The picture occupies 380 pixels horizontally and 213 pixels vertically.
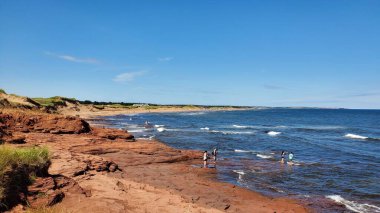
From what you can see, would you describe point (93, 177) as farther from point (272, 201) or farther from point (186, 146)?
point (186, 146)

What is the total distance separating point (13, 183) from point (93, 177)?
6.52 m

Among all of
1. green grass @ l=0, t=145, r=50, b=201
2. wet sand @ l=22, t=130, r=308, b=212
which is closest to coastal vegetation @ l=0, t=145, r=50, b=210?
green grass @ l=0, t=145, r=50, b=201

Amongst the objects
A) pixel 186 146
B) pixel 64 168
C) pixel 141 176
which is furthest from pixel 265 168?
pixel 64 168

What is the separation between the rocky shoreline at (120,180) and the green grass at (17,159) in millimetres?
669

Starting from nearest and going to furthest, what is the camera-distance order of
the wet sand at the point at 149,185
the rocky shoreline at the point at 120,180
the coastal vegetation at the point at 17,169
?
the coastal vegetation at the point at 17,169 → the rocky shoreline at the point at 120,180 → the wet sand at the point at 149,185

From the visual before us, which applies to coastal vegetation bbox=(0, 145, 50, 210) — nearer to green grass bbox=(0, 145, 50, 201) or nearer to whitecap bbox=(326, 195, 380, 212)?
green grass bbox=(0, 145, 50, 201)

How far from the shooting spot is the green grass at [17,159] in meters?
10.0

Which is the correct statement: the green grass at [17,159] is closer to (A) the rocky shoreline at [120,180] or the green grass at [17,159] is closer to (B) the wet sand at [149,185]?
(A) the rocky shoreline at [120,180]

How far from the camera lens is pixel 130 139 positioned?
38.7 m

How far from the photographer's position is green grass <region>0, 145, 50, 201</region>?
32.9 feet

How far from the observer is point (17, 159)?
11.4m

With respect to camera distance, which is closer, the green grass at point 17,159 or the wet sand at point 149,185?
the green grass at point 17,159

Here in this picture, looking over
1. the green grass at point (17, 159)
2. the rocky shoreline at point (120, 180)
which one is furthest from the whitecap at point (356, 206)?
the green grass at point (17, 159)

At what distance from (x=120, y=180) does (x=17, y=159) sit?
739 cm
